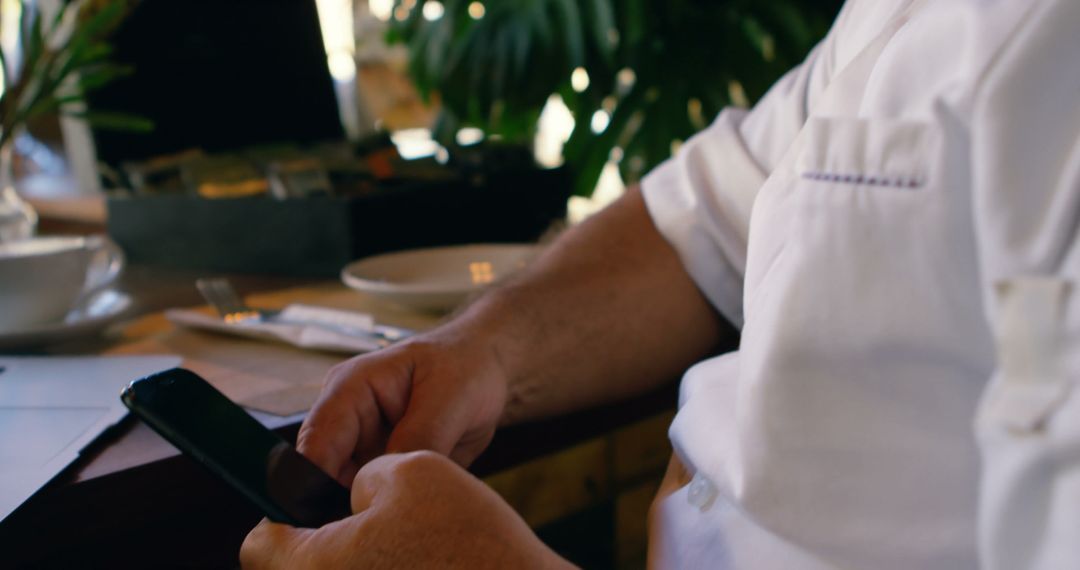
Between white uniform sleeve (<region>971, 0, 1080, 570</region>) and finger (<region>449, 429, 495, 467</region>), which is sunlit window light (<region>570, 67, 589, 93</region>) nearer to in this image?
finger (<region>449, 429, 495, 467</region>)

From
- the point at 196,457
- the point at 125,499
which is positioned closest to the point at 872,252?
the point at 196,457

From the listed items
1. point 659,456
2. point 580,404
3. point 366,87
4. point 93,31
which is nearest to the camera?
point 580,404

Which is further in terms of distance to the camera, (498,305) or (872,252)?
(498,305)

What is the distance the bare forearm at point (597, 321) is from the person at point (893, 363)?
19 centimetres

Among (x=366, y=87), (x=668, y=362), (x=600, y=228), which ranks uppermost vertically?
(x=600, y=228)

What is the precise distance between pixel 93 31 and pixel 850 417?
3.34 ft

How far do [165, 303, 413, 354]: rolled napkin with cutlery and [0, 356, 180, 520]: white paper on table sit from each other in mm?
81

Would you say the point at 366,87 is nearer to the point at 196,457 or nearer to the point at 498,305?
the point at 498,305

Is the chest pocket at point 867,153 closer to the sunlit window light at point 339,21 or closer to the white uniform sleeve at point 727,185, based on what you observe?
the white uniform sleeve at point 727,185

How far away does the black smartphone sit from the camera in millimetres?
433

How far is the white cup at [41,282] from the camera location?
754 millimetres

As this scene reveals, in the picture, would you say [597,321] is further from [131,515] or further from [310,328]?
[131,515]

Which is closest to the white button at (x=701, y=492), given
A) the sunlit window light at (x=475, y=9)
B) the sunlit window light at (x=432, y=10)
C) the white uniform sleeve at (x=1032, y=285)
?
the white uniform sleeve at (x=1032, y=285)

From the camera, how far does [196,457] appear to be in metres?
0.43
